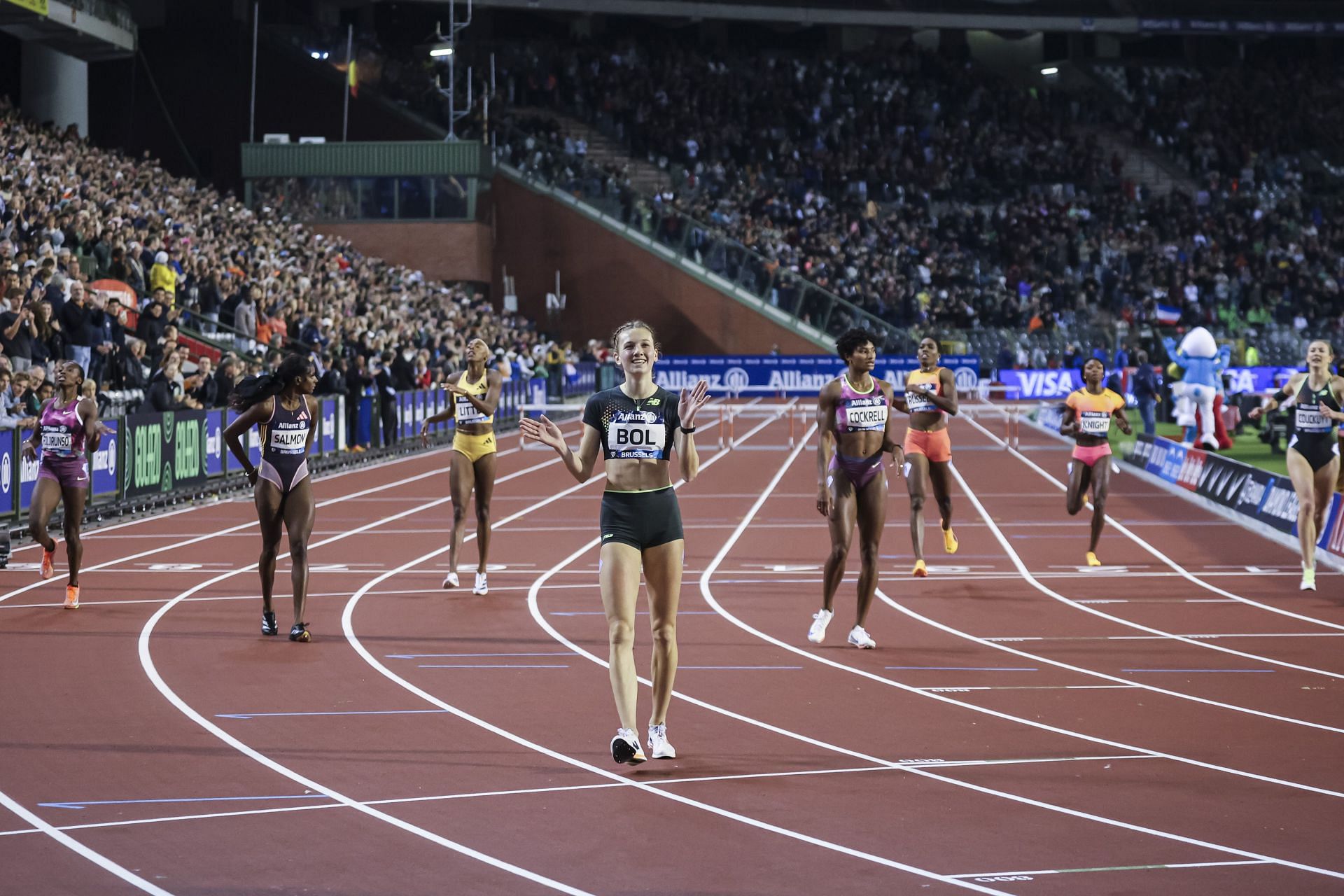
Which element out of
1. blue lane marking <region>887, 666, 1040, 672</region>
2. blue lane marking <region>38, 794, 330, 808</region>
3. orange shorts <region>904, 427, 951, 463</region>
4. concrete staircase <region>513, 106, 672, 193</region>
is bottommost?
blue lane marking <region>887, 666, 1040, 672</region>

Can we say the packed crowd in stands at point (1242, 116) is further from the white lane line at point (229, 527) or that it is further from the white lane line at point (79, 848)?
the white lane line at point (79, 848)

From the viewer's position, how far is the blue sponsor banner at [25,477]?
61.8 ft

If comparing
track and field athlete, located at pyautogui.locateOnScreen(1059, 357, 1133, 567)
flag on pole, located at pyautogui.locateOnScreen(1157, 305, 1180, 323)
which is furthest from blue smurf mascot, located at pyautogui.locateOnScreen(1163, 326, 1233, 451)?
flag on pole, located at pyautogui.locateOnScreen(1157, 305, 1180, 323)

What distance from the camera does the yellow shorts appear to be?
14812 mm

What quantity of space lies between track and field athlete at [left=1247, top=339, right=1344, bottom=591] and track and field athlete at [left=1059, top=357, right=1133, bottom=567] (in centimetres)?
193

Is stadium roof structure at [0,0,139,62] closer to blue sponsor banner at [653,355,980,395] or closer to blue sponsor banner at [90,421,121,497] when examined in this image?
blue sponsor banner at [653,355,980,395]

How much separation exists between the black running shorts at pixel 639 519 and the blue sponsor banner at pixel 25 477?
12460mm

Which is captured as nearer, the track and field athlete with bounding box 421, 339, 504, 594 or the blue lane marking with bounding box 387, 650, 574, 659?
the blue lane marking with bounding box 387, 650, 574, 659

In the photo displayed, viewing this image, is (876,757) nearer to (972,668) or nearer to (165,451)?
(972,668)

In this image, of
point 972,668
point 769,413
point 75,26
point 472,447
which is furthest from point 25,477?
point 769,413

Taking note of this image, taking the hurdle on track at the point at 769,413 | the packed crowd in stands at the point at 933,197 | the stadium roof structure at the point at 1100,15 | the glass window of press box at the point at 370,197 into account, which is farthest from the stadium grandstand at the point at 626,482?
the stadium roof structure at the point at 1100,15

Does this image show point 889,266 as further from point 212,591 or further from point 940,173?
point 212,591

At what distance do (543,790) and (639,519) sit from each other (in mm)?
1361

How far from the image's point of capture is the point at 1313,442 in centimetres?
1456
